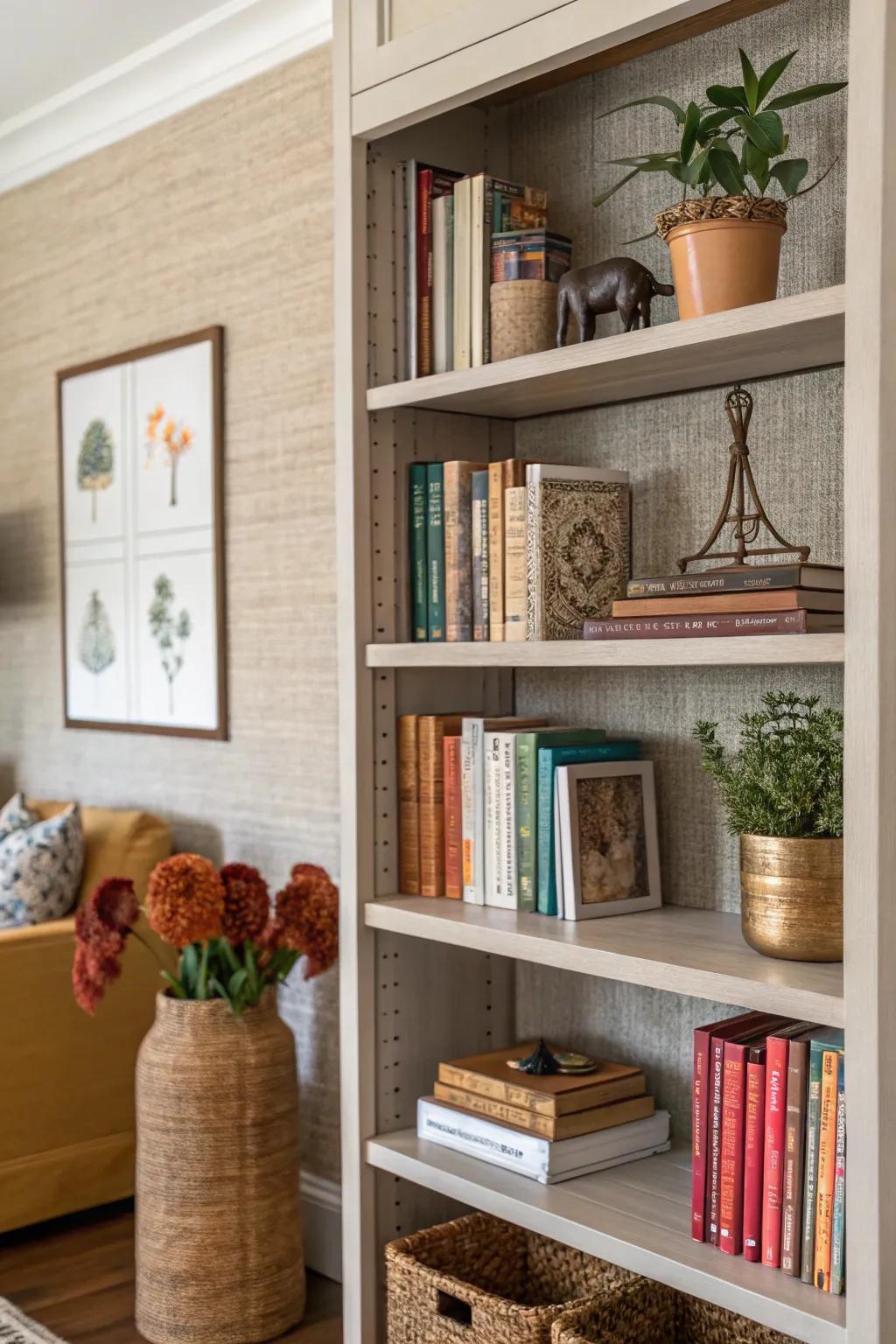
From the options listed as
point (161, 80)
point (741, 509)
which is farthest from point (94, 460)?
point (741, 509)

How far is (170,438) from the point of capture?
131 inches

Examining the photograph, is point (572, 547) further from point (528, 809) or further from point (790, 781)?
point (790, 781)

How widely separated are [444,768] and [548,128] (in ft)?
3.46

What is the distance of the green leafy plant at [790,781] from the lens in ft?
5.31

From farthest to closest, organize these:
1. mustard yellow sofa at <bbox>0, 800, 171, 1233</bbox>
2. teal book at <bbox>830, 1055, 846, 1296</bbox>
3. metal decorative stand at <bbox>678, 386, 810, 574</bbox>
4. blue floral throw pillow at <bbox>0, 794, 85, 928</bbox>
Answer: blue floral throw pillow at <bbox>0, 794, 85, 928</bbox> → mustard yellow sofa at <bbox>0, 800, 171, 1233</bbox> → metal decorative stand at <bbox>678, 386, 810, 574</bbox> → teal book at <bbox>830, 1055, 846, 1296</bbox>

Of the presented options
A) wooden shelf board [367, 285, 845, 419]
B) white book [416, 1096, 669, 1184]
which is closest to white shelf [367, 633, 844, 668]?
wooden shelf board [367, 285, 845, 419]

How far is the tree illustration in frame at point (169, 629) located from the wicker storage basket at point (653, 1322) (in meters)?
1.88

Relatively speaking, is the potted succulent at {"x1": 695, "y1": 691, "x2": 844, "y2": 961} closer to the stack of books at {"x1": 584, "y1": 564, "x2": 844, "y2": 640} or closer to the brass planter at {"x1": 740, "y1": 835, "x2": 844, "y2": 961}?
the brass planter at {"x1": 740, "y1": 835, "x2": 844, "y2": 961}

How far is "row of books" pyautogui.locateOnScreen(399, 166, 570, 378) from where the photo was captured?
2000mm

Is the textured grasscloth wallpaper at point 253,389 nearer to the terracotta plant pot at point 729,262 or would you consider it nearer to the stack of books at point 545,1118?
the stack of books at point 545,1118

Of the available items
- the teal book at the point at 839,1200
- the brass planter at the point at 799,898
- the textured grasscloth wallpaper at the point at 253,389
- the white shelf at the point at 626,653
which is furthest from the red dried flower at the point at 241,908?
the teal book at the point at 839,1200

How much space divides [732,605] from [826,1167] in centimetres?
64

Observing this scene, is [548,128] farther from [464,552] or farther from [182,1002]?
[182,1002]

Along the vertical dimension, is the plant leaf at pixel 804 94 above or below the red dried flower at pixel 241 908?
above
